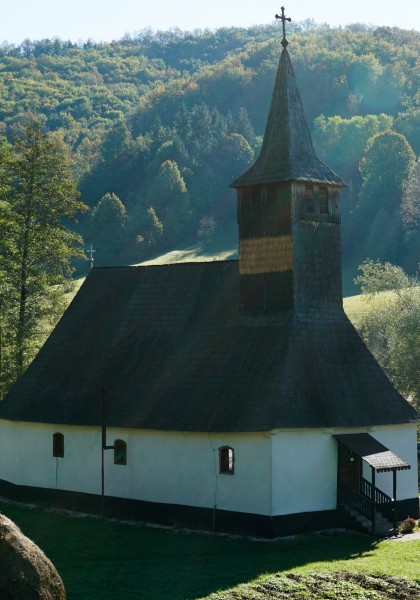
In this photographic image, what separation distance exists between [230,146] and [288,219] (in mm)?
117901

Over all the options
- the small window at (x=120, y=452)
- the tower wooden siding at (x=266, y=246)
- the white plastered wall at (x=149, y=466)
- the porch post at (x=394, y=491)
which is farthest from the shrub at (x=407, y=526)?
the small window at (x=120, y=452)

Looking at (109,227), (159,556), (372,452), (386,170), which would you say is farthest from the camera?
(109,227)

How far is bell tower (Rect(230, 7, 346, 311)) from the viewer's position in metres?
39.5

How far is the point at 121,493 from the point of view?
1581 inches

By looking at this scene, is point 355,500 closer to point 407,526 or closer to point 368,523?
point 368,523

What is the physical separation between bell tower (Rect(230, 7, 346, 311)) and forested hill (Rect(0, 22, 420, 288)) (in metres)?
71.6

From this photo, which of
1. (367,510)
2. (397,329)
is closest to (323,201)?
(367,510)

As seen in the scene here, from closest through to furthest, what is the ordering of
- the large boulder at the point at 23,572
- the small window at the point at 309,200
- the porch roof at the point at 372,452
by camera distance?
the large boulder at the point at 23,572 → the porch roof at the point at 372,452 → the small window at the point at 309,200

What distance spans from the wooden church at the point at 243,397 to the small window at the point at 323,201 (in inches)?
5.4

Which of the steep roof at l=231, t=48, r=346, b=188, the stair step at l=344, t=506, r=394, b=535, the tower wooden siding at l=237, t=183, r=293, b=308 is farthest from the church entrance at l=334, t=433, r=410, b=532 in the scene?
the steep roof at l=231, t=48, r=346, b=188

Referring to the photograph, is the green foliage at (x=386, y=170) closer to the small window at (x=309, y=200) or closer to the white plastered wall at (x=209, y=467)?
the small window at (x=309, y=200)

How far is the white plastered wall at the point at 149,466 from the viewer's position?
36.5 m

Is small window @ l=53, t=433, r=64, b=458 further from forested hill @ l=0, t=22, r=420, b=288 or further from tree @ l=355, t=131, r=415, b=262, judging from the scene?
tree @ l=355, t=131, r=415, b=262

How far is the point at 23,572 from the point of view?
24031 mm
